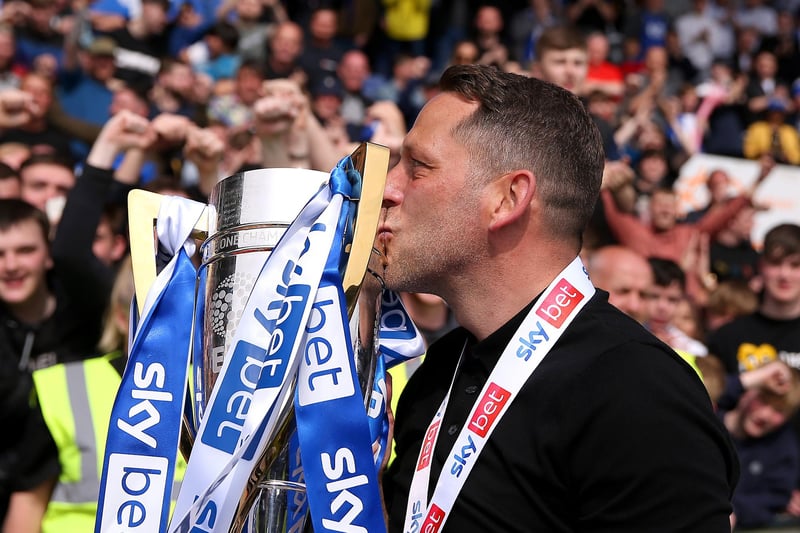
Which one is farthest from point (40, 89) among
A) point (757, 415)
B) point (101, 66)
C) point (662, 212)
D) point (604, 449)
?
point (604, 449)

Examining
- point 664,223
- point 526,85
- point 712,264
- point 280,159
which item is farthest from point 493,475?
point 712,264

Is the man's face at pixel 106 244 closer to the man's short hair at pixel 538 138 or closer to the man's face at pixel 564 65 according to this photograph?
the man's face at pixel 564 65

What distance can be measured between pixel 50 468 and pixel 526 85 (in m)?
2.30

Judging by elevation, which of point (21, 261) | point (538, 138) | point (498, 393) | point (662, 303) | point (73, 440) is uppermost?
point (538, 138)

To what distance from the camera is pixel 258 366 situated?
215 cm

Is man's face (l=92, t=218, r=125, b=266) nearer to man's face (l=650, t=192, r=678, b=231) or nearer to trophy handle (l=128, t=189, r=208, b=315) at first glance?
trophy handle (l=128, t=189, r=208, b=315)

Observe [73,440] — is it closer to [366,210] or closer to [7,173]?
[366,210]

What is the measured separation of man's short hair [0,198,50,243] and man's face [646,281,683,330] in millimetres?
3048

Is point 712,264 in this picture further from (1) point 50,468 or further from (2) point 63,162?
(1) point 50,468

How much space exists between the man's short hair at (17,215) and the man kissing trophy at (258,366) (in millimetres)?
2620

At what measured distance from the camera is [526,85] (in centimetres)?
242

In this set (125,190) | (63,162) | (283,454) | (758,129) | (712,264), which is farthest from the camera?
(758,129)

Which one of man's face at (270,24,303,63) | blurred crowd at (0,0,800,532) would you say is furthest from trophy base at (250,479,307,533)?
man's face at (270,24,303,63)

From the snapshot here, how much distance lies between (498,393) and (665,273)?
4101 millimetres
